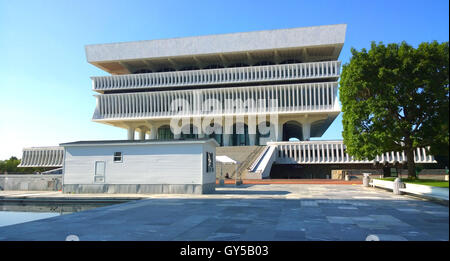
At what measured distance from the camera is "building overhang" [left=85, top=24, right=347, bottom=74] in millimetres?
69250

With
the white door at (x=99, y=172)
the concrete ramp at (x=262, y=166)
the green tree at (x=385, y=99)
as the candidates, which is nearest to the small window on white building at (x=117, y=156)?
the white door at (x=99, y=172)

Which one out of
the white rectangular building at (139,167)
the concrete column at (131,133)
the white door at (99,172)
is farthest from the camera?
the concrete column at (131,133)

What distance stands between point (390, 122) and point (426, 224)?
14.4m

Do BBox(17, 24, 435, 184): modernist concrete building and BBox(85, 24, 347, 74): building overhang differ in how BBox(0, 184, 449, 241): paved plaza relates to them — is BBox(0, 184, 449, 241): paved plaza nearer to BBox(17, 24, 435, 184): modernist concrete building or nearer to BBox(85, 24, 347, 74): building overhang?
BBox(17, 24, 435, 184): modernist concrete building

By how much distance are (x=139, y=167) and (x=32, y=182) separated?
11.7 meters

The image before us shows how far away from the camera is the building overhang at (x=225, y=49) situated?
6925 cm

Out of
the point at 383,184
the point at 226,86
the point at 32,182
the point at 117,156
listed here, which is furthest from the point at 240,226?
the point at 226,86

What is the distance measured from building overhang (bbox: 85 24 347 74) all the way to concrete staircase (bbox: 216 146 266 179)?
26.5 metres

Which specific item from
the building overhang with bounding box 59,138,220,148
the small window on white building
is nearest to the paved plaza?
the building overhang with bounding box 59,138,220,148

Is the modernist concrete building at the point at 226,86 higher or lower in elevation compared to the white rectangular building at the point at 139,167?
higher

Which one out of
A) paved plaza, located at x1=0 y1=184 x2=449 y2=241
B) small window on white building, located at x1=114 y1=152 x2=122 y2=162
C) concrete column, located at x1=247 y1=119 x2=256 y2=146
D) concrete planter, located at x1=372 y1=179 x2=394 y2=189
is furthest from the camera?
concrete column, located at x1=247 y1=119 x2=256 y2=146

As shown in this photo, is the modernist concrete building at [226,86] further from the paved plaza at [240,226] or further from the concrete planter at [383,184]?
the paved plaza at [240,226]

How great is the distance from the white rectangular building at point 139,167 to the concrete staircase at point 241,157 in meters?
17.6
